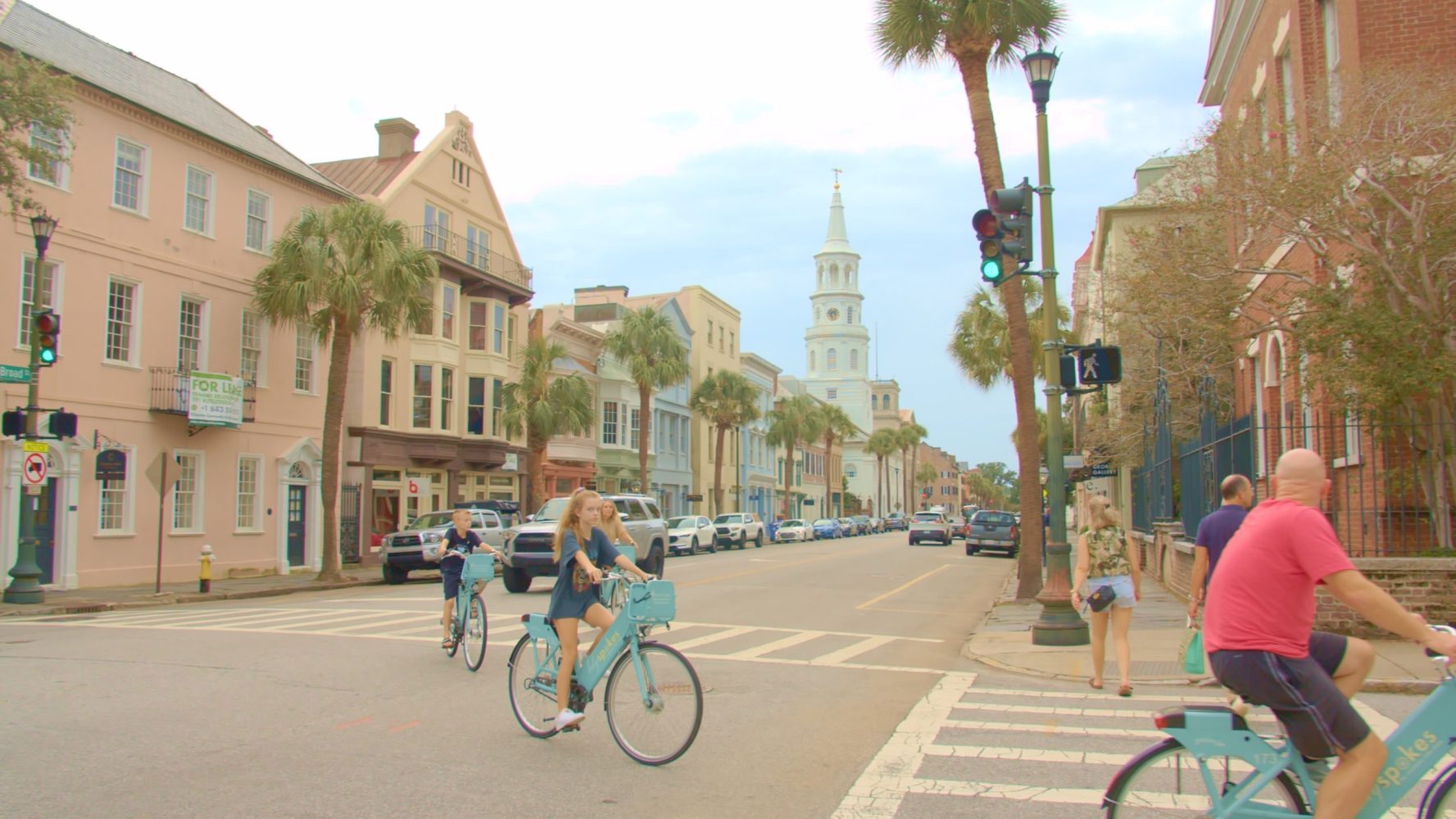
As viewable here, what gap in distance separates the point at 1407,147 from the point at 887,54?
378 inches

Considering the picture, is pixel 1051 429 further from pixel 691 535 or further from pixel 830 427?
pixel 830 427

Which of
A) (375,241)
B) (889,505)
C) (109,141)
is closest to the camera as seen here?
(109,141)

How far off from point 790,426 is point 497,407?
38.8m

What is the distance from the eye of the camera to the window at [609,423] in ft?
179

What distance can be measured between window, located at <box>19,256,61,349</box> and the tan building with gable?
38.6ft

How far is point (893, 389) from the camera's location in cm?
15512

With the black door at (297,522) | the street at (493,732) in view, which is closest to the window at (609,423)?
the black door at (297,522)

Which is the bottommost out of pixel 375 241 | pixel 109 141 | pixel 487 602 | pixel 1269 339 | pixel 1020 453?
pixel 487 602

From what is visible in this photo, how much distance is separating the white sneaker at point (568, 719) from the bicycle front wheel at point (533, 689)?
159 millimetres

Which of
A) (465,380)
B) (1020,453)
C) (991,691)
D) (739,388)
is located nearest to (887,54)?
(1020,453)

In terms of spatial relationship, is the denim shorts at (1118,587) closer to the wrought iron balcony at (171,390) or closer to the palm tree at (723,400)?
the wrought iron balcony at (171,390)

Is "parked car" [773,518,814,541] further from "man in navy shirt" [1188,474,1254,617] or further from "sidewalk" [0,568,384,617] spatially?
"man in navy shirt" [1188,474,1254,617]

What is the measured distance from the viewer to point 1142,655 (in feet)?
39.4

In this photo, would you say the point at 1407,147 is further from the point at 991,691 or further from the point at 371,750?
the point at 371,750
